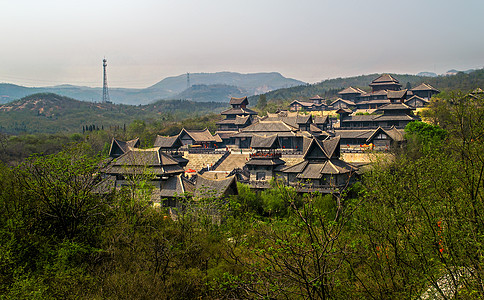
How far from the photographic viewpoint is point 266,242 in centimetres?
1769

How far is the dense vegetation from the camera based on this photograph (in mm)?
13461

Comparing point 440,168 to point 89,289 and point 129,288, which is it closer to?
point 129,288

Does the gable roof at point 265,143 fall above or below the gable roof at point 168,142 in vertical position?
above

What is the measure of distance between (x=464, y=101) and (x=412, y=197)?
15.0ft

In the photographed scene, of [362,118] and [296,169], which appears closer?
[296,169]

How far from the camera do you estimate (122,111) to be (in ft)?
613

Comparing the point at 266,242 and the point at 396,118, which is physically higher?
the point at 396,118

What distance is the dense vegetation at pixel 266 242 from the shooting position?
44.2ft

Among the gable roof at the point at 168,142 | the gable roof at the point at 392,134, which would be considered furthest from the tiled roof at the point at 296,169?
the gable roof at the point at 168,142

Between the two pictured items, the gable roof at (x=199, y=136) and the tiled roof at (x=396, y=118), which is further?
the gable roof at (x=199, y=136)

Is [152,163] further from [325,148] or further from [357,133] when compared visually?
[357,133]

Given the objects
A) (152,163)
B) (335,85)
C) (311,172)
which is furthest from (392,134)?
(335,85)

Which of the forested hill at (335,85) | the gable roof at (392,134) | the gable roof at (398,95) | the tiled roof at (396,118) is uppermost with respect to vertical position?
the forested hill at (335,85)

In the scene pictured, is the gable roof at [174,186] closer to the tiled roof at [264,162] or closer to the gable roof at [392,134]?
the tiled roof at [264,162]
